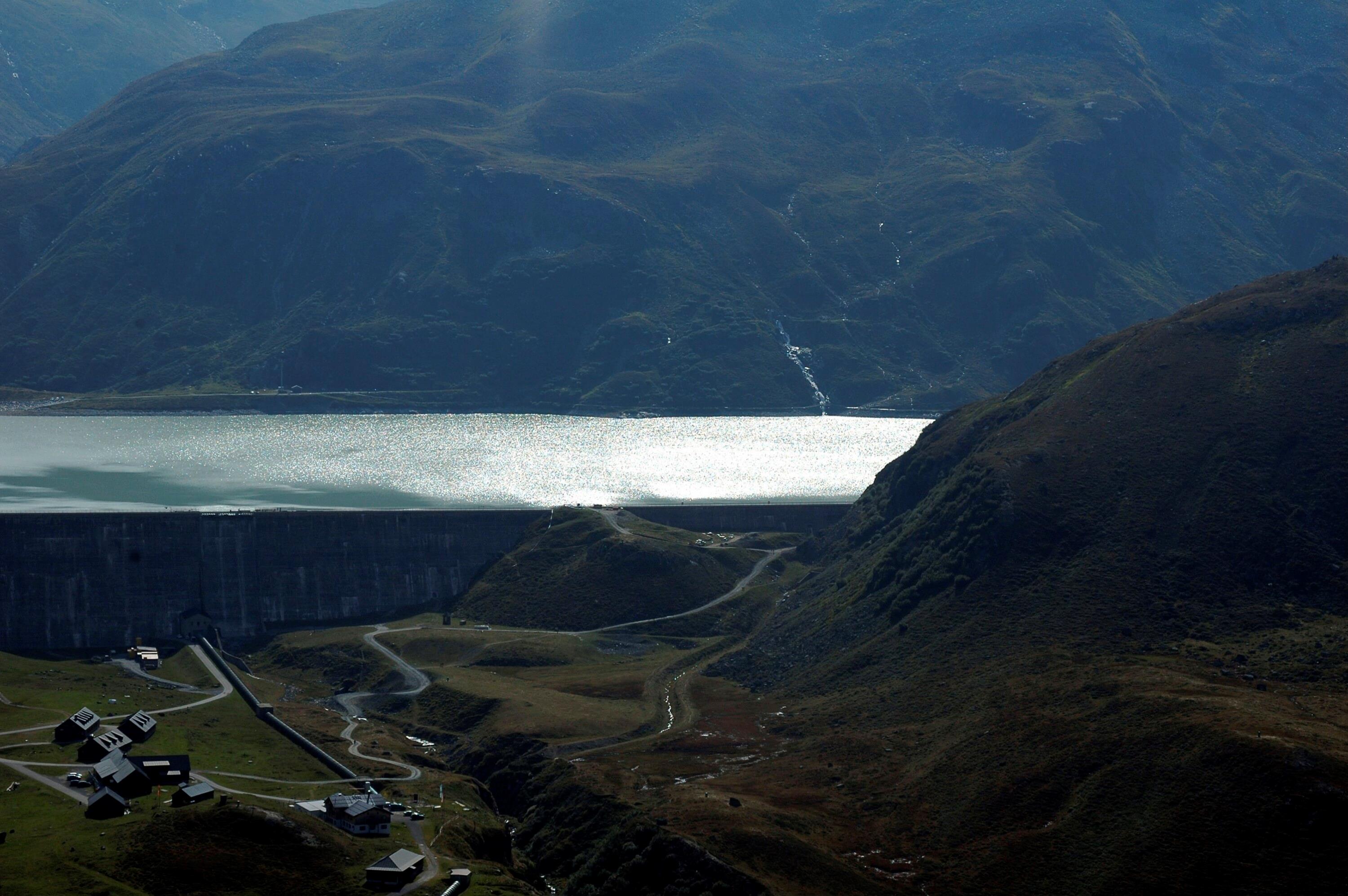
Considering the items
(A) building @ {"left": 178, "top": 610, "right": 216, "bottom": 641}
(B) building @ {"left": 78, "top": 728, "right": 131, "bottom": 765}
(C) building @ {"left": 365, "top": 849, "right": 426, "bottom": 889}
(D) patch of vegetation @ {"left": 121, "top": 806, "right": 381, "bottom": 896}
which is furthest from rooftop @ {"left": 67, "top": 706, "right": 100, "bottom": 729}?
(A) building @ {"left": 178, "top": 610, "right": 216, "bottom": 641}

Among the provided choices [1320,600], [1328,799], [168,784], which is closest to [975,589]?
[1320,600]

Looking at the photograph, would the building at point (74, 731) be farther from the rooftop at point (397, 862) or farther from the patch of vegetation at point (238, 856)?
the rooftop at point (397, 862)

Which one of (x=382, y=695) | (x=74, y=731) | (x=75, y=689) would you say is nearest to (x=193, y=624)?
(x=75, y=689)

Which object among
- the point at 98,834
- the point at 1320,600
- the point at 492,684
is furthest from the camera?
the point at 492,684

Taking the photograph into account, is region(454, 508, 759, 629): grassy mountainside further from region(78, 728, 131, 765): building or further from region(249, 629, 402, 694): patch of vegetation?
region(78, 728, 131, 765): building

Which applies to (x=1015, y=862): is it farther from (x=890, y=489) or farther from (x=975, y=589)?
(x=890, y=489)

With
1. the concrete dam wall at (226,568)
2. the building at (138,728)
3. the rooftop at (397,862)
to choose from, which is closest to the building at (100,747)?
the building at (138,728)

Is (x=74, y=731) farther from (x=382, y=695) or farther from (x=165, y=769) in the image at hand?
(x=382, y=695)
